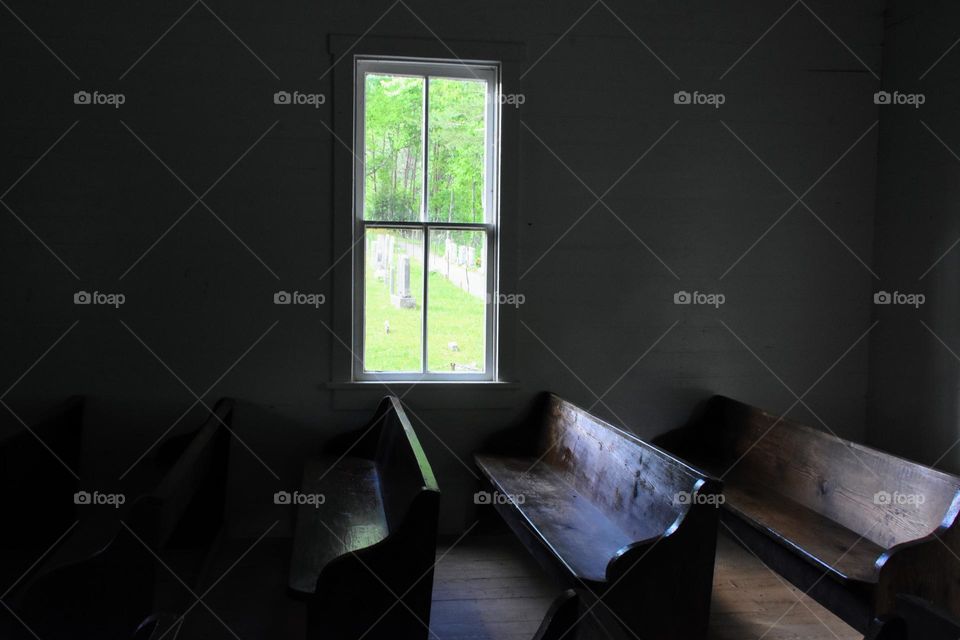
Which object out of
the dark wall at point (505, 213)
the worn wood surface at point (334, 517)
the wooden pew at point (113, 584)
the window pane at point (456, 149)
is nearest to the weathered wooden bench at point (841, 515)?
the dark wall at point (505, 213)

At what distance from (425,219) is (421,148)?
0.37 metres

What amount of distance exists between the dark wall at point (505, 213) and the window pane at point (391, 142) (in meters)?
0.25

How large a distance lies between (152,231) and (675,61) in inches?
114

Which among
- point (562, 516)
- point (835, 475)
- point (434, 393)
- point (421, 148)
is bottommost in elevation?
point (562, 516)

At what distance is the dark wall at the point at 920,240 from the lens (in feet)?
12.0

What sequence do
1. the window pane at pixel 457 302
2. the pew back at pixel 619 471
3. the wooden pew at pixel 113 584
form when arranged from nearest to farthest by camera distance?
the wooden pew at pixel 113 584 → the pew back at pixel 619 471 → the window pane at pixel 457 302

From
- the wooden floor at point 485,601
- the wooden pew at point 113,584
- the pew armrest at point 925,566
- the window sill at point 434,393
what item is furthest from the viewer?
the window sill at point 434,393

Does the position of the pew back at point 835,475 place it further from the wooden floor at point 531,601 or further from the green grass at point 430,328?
the green grass at point 430,328

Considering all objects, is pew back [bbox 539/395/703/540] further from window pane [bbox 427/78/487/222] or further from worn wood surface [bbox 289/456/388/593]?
window pane [bbox 427/78/487/222]

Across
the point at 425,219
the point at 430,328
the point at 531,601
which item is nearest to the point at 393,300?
the point at 430,328

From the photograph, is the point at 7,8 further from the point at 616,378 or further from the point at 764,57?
the point at 764,57

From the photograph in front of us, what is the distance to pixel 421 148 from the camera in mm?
3834

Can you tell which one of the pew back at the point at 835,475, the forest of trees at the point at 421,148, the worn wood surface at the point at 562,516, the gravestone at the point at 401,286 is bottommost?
the worn wood surface at the point at 562,516

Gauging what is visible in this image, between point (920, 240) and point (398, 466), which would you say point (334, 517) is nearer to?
point (398, 466)
